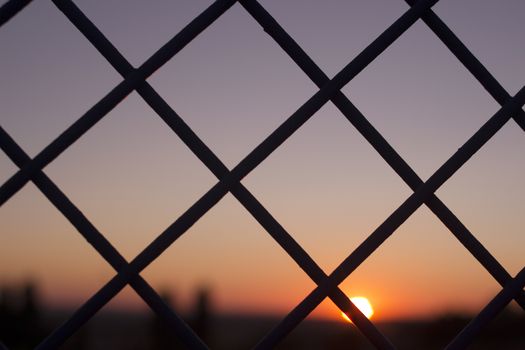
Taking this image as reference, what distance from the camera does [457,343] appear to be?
973mm

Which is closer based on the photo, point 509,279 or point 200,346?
point 200,346

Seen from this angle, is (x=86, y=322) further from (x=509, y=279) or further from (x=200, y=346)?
(x=509, y=279)

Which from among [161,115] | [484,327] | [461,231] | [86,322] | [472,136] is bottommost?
[484,327]

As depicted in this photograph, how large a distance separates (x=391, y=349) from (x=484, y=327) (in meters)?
0.16

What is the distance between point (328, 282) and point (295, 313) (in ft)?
0.23

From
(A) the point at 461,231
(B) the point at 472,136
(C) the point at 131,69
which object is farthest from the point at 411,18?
(C) the point at 131,69

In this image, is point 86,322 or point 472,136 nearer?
point 86,322

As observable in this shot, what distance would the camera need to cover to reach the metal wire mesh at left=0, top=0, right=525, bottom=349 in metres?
0.94

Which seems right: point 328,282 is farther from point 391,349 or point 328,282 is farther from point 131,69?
point 131,69

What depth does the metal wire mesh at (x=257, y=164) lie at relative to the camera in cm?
94

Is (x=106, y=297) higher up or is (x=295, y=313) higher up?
(x=106, y=297)

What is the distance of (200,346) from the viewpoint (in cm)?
91

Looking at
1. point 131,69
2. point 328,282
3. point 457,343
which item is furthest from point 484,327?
point 131,69

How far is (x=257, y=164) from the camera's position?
979 mm
